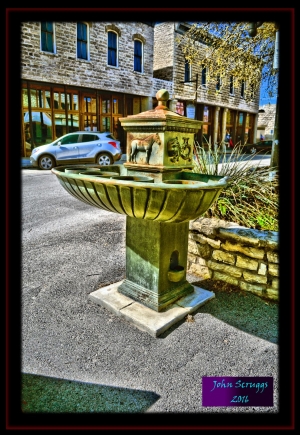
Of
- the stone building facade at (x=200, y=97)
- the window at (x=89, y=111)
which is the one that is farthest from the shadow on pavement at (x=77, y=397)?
the window at (x=89, y=111)

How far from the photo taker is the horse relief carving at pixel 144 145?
2.47 meters

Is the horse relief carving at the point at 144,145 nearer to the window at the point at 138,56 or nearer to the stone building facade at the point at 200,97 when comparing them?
the stone building facade at the point at 200,97

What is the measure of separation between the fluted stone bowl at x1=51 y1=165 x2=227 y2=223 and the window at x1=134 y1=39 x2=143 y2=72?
17544 millimetres

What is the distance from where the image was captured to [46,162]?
12.0 m

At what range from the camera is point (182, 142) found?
2605mm

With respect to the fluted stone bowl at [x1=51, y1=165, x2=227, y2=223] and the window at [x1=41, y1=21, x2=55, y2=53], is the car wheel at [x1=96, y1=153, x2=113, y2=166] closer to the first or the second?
the window at [x1=41, y1=21, x2=55, y2=53]

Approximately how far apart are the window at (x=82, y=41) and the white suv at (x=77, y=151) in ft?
16.5

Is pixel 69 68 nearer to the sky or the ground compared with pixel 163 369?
nearer to the sky

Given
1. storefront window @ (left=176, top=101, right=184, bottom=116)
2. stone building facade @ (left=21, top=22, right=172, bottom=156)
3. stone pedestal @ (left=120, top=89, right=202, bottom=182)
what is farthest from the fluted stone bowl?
storefront window @ (left=176, top=101, right=184, bottom=116)

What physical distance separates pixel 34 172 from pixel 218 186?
33.8ft

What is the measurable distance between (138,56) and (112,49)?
1.93m

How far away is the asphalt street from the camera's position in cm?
176
